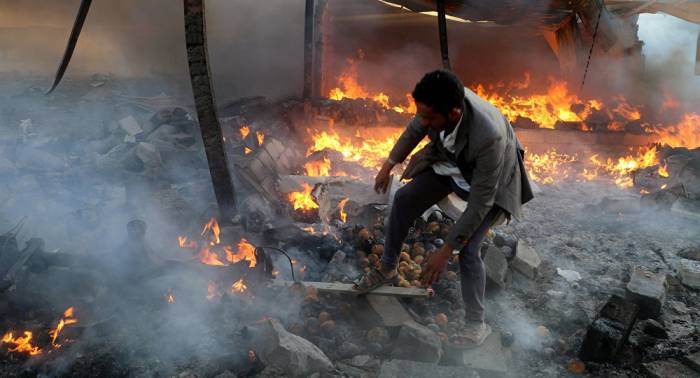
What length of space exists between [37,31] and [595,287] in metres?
16.9

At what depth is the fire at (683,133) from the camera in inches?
400

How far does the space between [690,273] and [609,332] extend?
2134mm

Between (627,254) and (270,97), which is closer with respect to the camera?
(627,254)

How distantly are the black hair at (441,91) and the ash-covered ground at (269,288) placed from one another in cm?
198

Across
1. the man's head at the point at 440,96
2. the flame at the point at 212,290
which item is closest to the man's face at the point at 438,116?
the man's head at the point at 440,96

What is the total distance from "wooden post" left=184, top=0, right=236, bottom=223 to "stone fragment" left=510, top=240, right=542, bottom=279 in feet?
11.2

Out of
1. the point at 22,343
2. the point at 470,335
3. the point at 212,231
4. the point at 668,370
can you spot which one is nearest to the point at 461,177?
the point at 470,335

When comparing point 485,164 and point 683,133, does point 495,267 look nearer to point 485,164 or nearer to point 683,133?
point 485,164

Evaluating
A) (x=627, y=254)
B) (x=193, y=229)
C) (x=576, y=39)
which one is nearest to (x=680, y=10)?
(x=576, y=39)

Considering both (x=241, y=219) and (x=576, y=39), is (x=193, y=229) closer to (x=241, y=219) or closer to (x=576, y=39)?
(x=241, y=219)

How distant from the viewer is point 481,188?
10.7ft

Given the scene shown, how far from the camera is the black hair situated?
3064 millimetres

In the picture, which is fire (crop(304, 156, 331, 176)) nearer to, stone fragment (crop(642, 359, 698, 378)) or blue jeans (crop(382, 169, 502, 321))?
blue jeans (crop(382, 169, 502, 321))

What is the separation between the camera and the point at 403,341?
3.93m
